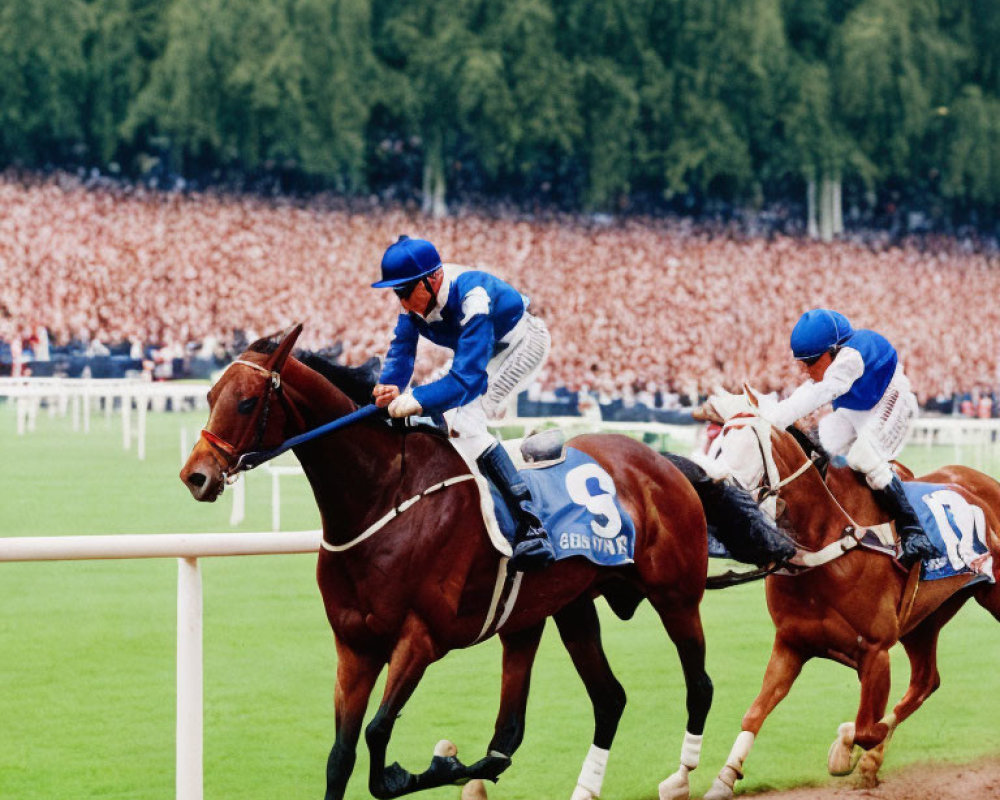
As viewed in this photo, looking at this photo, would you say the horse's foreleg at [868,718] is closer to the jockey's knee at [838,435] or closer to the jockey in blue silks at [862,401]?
the jockey in blue silks at [862,401]

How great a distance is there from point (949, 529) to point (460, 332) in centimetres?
193

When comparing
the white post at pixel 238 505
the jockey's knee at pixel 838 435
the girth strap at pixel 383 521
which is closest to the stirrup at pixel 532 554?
the girth strap at pixel 383 521

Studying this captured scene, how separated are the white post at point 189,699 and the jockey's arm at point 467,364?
76 centimetres

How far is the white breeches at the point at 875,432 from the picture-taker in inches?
171

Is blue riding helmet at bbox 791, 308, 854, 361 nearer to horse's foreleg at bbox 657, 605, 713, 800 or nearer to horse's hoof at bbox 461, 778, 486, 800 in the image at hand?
horse's foreleg at bbox 657, 605, 713, 800

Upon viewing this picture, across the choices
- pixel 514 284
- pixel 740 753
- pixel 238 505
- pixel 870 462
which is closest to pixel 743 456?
pixel 870 462

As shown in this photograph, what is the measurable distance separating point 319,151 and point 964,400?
11.9 metres

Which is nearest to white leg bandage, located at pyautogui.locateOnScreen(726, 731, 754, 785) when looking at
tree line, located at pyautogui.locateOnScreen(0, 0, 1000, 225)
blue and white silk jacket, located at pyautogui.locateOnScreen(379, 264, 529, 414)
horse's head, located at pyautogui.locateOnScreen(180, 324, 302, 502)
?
blue and white silk jacket, located at pyautogui.locateOnScreen(379, 264, 529, 414)

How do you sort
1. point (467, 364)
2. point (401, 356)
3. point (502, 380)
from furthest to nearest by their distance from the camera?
point (502, 380), point (401, 356), point (467, 364)

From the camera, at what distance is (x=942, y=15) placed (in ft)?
97.0

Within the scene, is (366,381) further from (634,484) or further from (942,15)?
(942,15)

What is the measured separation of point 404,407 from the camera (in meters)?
3.41

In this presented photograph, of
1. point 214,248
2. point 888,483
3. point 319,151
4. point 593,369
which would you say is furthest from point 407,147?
point 888,483

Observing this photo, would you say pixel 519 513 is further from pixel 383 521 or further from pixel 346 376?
pixel 346 376
